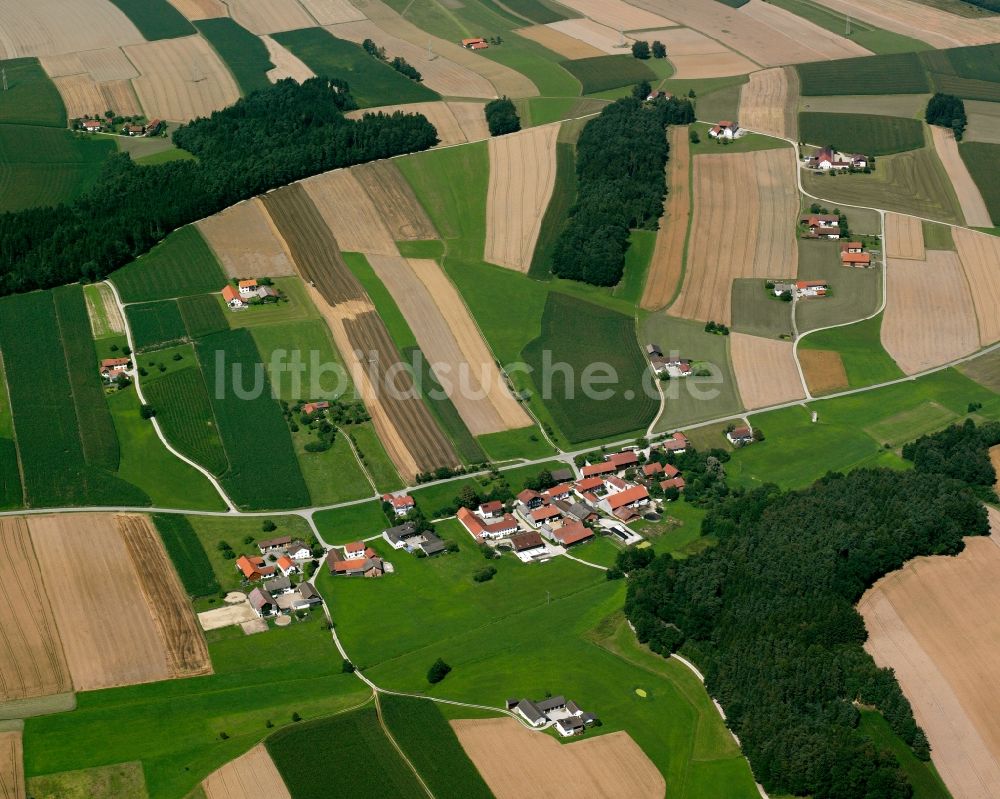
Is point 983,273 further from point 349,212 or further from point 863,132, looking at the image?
point 349,212

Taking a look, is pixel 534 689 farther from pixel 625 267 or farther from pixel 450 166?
pixel 450 166

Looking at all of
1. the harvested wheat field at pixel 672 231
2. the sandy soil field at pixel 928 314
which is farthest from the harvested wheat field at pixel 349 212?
the sandy soil field at pixel 928 314

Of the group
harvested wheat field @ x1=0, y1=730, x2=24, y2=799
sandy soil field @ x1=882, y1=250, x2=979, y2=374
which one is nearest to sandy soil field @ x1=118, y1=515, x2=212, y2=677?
harvested wheat field @ x1=0, y1=730, x2=24, y2=799

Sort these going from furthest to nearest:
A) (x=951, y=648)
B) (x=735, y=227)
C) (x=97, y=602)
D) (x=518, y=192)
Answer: (x=518, y=192) → (x=735, y=227) → (x=97, y=602) → (x=951, y=648)

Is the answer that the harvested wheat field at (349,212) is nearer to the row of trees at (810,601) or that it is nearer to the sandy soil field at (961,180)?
the row of trees at (810,601)

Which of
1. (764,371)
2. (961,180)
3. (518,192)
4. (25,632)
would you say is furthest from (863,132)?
(25,632)

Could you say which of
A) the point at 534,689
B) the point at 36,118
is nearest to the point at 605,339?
the point at 534,689
